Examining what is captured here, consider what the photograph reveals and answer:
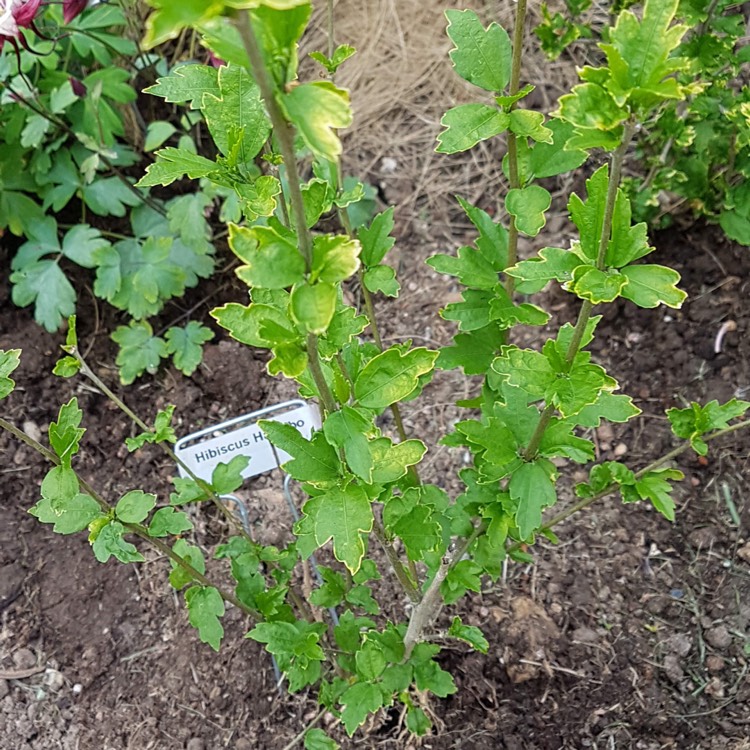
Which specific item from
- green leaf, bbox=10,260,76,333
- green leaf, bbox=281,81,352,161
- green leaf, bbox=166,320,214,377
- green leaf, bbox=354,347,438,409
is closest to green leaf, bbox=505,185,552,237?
green leaf, bbox=354,347,438,409

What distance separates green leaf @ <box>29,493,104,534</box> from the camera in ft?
4.00

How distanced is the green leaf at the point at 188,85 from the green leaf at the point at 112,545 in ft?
2.25

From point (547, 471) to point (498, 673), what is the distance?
769mm

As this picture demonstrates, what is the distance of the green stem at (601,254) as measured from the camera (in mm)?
848

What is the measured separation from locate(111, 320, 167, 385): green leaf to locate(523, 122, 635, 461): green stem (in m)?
1.38

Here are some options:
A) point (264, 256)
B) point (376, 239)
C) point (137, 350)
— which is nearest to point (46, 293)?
point (137, 350)

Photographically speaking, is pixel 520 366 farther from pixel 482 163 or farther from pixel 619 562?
pixel 482 163

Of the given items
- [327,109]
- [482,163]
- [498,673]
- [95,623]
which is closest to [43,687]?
[95,623]

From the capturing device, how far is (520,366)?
109 cm

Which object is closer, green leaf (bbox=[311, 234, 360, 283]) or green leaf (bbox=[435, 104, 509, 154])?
green leaf (bbox=[311, 234, 360, 283])

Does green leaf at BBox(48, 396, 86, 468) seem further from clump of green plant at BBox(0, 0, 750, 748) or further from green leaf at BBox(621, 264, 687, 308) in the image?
green leaf at BBox(621, 264, 687, 308)

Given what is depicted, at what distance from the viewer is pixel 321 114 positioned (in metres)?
0.67

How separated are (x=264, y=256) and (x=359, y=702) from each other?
991 millimetres

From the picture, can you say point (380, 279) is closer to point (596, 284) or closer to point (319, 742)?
point (596, 284)
